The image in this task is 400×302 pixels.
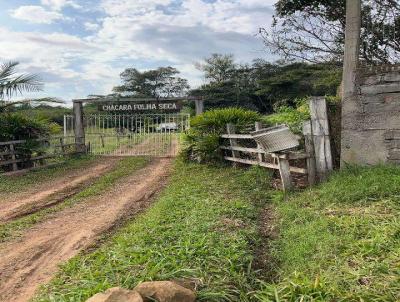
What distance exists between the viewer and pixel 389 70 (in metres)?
7.27

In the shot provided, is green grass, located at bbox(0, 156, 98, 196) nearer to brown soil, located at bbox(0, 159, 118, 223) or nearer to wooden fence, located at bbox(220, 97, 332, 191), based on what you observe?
brown soil, located at bbox(0, 159, 118, 223)

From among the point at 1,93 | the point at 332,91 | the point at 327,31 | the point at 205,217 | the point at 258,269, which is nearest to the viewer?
the point at 258,269

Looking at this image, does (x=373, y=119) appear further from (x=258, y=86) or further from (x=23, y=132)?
(x=258, y=86)

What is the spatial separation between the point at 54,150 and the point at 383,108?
1090cm

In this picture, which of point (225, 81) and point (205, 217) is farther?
point (225, 81)

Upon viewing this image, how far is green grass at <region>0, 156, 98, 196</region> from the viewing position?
33.0 feet

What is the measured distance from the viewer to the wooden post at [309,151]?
7767 millimetres

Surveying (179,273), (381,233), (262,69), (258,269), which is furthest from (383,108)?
(262,69)

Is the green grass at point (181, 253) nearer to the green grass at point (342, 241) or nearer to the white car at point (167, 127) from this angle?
the green grass at point (342, 241)

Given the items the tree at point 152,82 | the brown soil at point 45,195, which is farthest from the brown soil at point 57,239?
the tree at point 152,82

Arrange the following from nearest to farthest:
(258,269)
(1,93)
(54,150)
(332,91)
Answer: (258,269) → (1,93) → (54,150) → (332,91)

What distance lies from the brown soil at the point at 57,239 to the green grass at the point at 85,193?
7.9 inches

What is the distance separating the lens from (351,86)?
25.0ft

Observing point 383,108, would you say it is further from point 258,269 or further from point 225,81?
point 225,81
